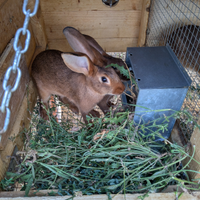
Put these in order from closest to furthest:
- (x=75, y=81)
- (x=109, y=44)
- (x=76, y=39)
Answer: (x=76, y=39)
(x=75, y=81)
(x=109, y=44)

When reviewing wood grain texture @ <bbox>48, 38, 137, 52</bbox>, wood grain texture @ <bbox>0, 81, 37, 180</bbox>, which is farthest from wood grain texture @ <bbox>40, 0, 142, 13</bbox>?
wood grain texture @ <bbox>0, 81, 37, 180</bbox>

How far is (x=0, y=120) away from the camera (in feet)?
4.58

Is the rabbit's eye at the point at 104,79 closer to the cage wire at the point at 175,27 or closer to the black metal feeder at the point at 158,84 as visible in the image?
the black metal feeder at the point at 158,84

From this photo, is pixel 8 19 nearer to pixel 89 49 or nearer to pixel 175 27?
pixel 89 49

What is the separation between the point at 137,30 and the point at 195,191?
87.3 inches

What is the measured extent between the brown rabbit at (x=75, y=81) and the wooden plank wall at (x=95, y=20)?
670 millimetres

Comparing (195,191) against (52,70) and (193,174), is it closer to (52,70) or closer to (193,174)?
(193,174)

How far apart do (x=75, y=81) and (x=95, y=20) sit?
41.3 inches

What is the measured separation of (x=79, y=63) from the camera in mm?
1770

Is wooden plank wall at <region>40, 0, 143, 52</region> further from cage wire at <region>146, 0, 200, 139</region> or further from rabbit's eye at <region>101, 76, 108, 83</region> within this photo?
rabbit's eye at <region>101, 76, 108, 83</region>

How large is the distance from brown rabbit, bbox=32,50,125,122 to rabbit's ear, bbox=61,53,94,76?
0.01m

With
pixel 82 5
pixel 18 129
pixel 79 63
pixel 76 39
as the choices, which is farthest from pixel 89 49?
pixel 18 129

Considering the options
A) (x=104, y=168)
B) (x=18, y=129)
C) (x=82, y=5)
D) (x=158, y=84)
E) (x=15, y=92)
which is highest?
(x=82, y=5)

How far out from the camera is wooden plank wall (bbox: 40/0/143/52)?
251 centimetres
